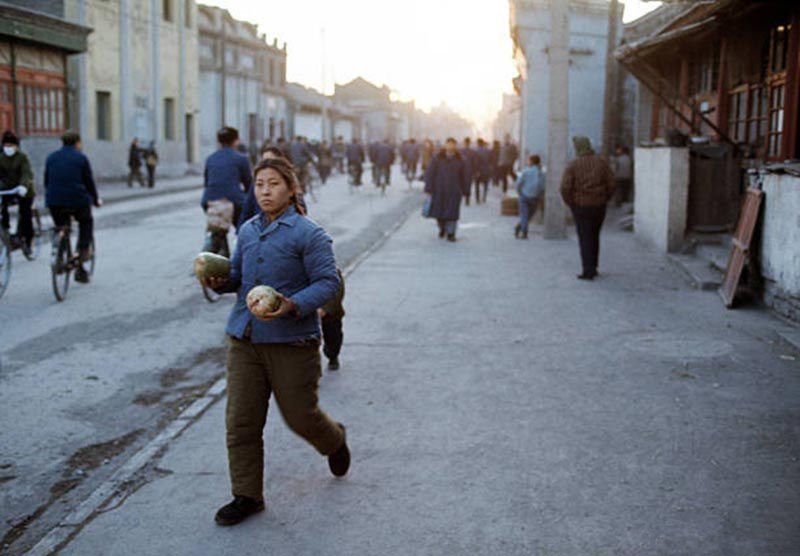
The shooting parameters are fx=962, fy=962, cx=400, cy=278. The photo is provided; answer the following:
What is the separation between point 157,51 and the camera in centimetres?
3741

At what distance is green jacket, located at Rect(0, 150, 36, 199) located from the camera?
12.3m

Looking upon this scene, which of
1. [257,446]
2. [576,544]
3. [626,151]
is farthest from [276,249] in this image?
[626,151]

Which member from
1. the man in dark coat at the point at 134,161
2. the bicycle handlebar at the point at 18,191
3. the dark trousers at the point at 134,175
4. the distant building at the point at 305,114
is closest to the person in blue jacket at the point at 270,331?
the bicycle handlebar at the point at 18,191

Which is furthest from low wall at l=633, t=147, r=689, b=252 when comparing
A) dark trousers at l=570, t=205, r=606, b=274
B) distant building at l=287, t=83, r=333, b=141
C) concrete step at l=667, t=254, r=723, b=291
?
distant building at l=287, t=83, r=333, b=141

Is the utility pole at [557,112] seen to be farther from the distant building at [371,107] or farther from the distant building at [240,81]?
the distant building at [371,107]

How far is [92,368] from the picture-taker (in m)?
7.54

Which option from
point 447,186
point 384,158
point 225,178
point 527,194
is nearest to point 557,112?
point 527,194

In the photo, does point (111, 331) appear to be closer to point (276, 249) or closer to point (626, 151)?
point (276, 249)

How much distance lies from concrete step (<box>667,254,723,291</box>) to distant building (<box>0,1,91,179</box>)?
19.2 meters

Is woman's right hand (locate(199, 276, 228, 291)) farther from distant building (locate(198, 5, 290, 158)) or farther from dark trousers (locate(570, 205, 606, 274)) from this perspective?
distant building (locate(198, 5, 290, 158))

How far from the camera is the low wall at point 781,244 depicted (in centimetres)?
910

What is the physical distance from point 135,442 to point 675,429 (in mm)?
3278

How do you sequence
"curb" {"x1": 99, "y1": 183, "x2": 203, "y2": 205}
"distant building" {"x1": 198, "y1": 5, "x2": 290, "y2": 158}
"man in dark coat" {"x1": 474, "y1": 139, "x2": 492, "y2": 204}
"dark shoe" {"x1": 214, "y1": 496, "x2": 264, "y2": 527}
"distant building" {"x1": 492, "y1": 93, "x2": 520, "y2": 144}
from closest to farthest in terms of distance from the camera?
1. "dark shoe" {"x1": 214, "y1": 496, "x2": 264, "y2": 527}
2. "curb" {"x1": 99, "y1": 183, "x2": 203, "y2": 205}
3. "man in dark coat" {"x1": 474, "y1": 139, "x2": 492, "y2": 204}
4. "distant building" {"x1": 492, "y1": 93, "x2": 520, "y2": 144}
5. "distant building" {"x1": 198, "y1": 5, "x2": 290, "y2": 158}

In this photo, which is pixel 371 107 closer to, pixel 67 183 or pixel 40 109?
pixel 40 109
